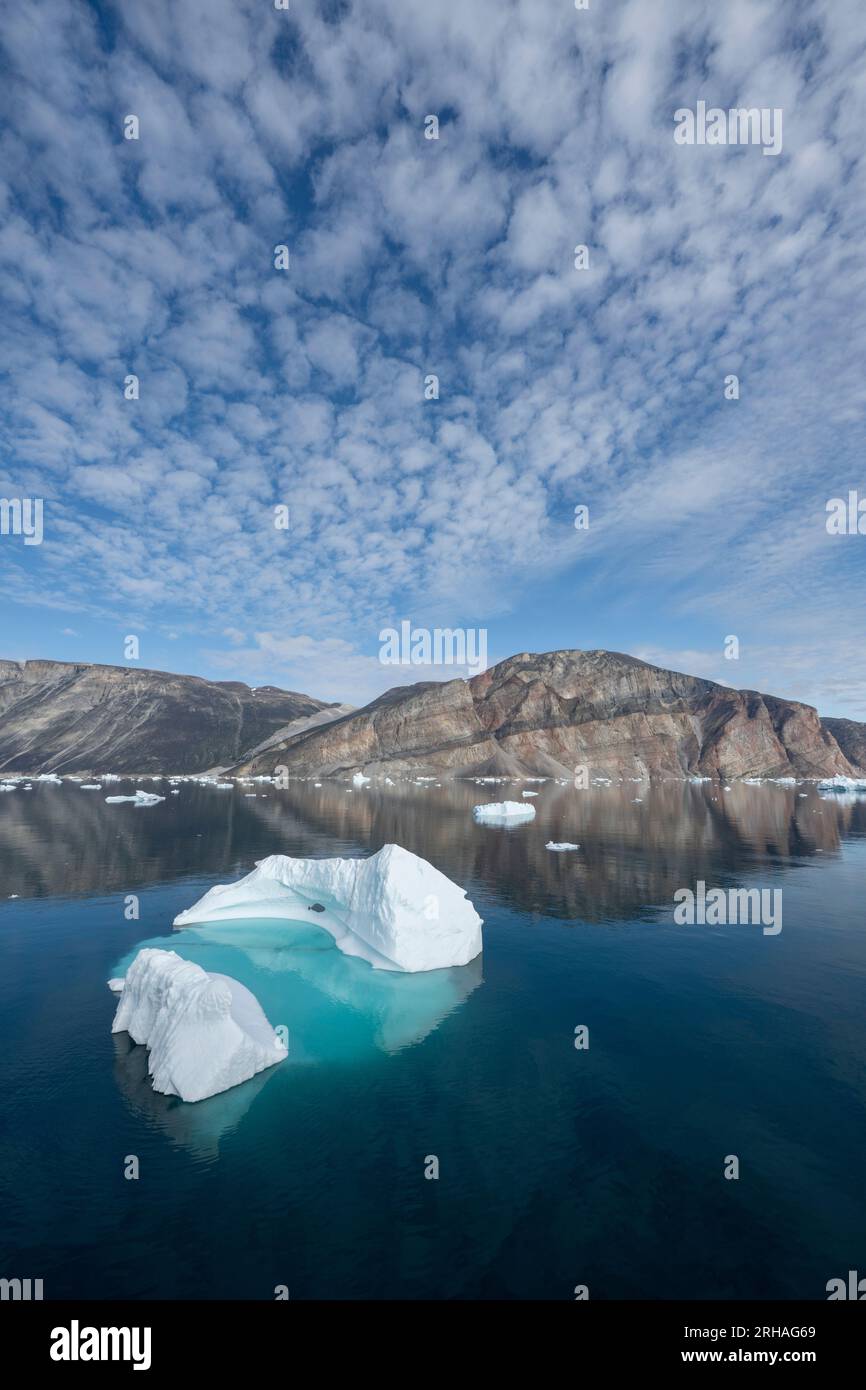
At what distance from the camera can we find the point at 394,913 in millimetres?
28828

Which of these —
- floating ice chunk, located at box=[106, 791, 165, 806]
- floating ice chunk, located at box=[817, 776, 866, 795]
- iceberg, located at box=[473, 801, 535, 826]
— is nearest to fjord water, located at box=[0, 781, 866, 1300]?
iceberg, located at box=[473, 801, 535, 826]

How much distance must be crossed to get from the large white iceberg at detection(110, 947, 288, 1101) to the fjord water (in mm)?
585

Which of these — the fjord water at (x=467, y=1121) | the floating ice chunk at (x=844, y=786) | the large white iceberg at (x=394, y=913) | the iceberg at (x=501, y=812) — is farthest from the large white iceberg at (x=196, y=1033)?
the floating ice chunk at (x=844, y=786)

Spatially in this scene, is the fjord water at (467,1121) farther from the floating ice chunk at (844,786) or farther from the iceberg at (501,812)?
the floating ice chunk at (844,786)

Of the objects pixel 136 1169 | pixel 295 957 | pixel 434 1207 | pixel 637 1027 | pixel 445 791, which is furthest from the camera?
pixel 445 791

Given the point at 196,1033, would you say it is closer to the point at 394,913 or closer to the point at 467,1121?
the point at 467,1121

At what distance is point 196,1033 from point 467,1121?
29.6 feet

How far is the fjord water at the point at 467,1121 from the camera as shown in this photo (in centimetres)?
1194

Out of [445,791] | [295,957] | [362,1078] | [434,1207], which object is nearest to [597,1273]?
[434,1207]

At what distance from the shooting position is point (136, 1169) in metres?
14.5

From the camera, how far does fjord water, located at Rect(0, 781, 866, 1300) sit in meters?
11.9

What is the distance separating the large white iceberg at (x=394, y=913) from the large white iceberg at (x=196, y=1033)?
889cm
